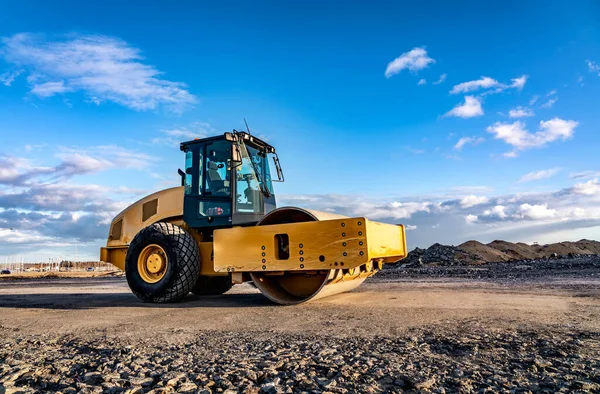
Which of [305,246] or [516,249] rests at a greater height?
[305,246]

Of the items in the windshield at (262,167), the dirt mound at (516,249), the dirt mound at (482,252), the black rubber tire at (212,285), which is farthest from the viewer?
the dirt mound at (516,249)

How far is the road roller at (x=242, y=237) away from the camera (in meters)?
5.64

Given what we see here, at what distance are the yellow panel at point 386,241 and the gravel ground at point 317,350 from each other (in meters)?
0.83

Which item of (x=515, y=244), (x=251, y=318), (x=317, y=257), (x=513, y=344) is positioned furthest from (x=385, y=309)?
(x=515, y=244)

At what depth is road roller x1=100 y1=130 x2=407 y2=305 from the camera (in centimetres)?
564

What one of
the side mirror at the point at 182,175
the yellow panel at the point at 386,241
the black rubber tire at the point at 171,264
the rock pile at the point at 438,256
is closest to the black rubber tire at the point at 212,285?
the black rubber tire at the point at 171,264

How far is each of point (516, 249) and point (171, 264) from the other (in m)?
24.1

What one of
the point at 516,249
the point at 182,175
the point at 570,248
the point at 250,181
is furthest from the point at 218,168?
the point at 570,248

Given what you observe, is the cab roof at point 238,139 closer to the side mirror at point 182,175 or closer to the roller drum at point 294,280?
the side mirror at point 182,175

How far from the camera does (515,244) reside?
26281 millimetres

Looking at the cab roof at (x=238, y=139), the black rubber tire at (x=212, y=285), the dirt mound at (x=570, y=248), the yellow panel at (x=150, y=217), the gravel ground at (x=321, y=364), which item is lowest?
the gravel ground at (x=321, y=364)

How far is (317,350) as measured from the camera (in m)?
3.17

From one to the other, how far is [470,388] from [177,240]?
5280 millimetres

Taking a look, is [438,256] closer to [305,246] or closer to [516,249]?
[516,249]
